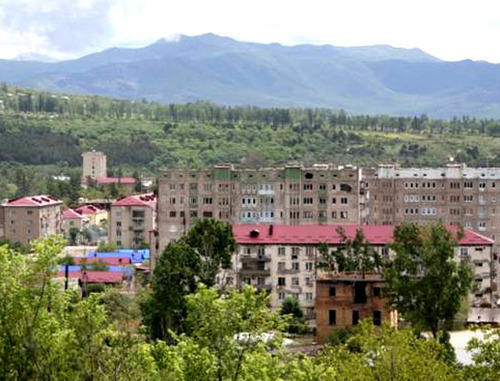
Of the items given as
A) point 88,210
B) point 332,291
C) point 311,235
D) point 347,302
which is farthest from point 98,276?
point 88,210

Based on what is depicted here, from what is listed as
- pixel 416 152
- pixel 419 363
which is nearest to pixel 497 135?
pixel 416 152

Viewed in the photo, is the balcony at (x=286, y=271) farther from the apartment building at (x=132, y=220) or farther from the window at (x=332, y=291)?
the apartment building at (x=132, y=220)

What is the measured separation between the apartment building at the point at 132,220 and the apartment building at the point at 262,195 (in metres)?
22.7

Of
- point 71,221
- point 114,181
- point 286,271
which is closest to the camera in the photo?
point 286,271

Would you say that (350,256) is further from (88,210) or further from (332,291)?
(88,210)

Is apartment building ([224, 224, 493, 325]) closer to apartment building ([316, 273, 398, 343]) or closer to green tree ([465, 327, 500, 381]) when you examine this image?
apartment building ([316, 273, 398, 343])

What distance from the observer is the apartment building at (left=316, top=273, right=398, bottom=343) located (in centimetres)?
4716

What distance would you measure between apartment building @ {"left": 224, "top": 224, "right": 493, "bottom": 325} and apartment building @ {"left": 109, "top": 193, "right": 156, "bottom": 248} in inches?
1671

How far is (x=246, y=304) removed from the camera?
20.4m

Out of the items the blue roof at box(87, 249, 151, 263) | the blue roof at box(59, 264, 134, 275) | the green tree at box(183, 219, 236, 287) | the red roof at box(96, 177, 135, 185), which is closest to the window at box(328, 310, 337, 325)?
the green tree at box(183, 219, 236, 287)

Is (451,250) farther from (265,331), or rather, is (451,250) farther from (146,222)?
(146,222)

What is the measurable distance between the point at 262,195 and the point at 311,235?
64.6ft

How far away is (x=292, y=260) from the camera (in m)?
60.6

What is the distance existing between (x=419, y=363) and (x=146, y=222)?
264 ft
